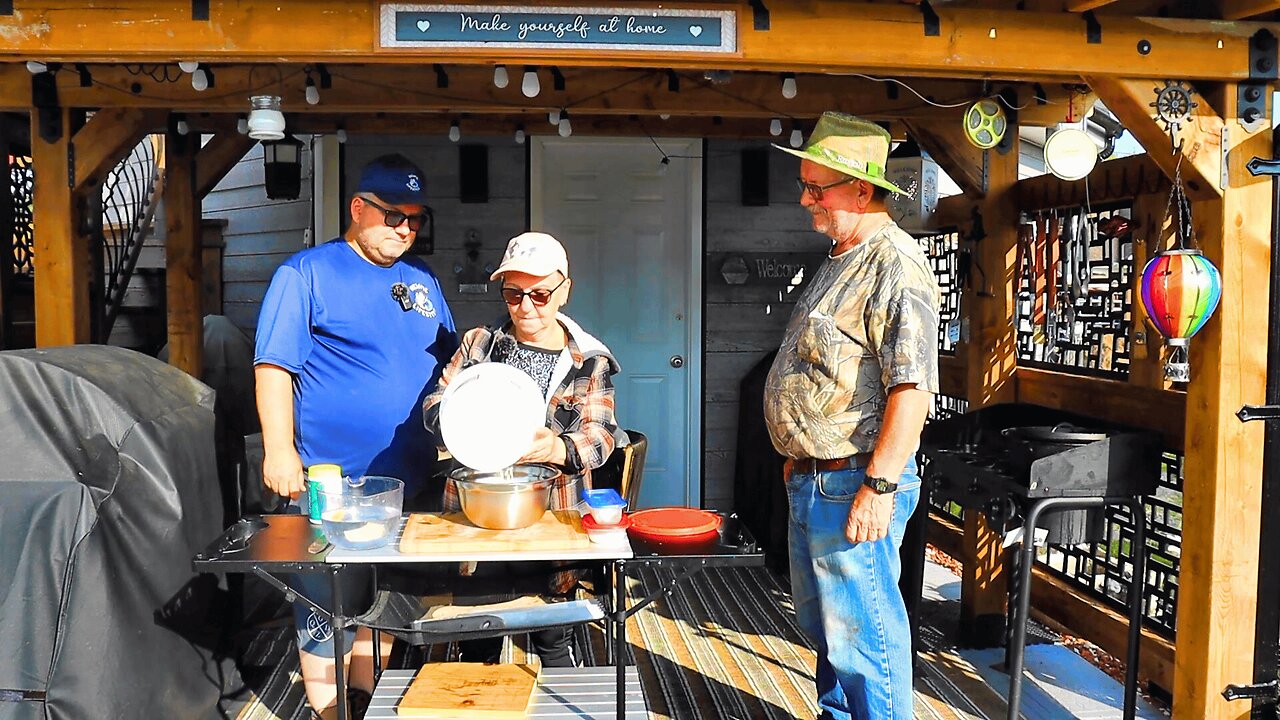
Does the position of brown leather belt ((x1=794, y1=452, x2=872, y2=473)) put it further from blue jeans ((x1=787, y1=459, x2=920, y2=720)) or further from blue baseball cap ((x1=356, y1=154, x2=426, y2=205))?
blue baseball cap ((x1=356, y1=154, x2=426, y2=205))

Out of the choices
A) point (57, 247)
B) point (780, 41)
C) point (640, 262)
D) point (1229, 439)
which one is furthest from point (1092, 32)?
point (57, 247)

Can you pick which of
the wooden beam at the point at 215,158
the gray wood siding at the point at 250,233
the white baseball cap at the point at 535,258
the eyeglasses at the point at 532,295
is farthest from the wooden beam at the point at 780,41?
the gray wood siding at the point at 250,233

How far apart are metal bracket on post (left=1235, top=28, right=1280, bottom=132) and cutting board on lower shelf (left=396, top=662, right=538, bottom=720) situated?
2.56 metres

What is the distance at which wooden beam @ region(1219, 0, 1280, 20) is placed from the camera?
274 centimetres

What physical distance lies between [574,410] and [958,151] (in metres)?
2.24

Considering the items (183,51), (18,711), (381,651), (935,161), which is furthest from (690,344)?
(18,711)

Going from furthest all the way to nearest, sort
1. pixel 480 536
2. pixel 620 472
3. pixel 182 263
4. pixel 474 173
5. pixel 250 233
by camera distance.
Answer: pixel 250 233 < pixel 474 173 < pixel 182 263 < pixel 620 472 < pixel 480 536

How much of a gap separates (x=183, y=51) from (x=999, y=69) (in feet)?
7.39

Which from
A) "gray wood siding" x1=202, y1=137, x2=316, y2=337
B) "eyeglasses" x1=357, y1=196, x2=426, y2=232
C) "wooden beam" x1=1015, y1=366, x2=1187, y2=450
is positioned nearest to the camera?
"eyeglasses" x1=357, y1=196, x2=426, y2=232

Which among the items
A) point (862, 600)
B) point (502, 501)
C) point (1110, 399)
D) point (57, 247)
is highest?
point (57, 247)

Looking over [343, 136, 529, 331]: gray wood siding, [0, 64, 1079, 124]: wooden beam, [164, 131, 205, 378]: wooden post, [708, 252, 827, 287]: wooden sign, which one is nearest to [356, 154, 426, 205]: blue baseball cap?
[0, 64, 1079, 124]: wooden beam

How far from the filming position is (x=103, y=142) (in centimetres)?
390

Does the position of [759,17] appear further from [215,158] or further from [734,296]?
[215,158]

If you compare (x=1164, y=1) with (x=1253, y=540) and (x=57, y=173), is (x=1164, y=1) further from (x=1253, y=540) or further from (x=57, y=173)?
(x=57, y=173)
